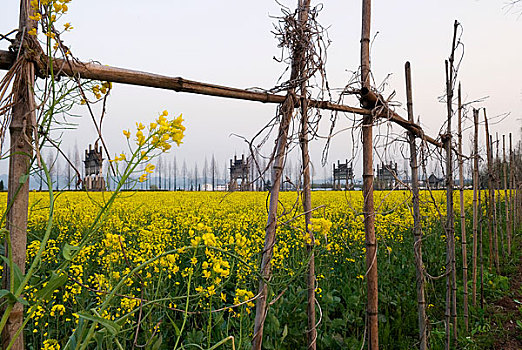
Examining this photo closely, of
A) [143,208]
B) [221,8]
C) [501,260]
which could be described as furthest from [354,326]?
[143,208]

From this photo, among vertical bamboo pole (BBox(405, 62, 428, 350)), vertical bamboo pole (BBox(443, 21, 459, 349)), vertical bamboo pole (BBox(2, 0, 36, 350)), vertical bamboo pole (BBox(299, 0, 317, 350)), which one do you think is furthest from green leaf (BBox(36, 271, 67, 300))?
vertical bamboo pole (BBox(443, 21, 459, 349))

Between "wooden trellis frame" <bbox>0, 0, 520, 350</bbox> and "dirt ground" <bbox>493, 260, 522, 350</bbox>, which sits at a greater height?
"wooden trellis frame" <bbox>0, 0, 520, 350</bbox>

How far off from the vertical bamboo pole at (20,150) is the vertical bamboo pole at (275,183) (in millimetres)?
857

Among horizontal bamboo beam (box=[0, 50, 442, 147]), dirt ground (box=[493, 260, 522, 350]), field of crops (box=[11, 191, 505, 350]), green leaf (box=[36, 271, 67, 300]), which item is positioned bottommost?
dirt ground (box=[493, 260, 522, 350])

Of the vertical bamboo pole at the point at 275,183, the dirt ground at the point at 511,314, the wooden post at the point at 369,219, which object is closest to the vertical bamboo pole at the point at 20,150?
the vertical bamboo pole at the point at 275,183

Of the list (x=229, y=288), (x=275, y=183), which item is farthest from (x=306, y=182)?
(x=229, y=288)

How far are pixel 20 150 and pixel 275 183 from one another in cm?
98

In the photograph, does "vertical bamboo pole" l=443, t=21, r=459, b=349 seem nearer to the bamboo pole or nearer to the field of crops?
the field of crops

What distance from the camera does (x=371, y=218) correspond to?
201cm

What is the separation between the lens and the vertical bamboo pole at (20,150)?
1.09 m

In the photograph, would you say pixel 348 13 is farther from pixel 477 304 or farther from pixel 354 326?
pixel 477 304

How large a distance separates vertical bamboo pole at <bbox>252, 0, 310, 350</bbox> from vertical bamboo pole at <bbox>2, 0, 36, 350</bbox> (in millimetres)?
857

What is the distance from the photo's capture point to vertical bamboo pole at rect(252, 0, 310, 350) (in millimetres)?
1566

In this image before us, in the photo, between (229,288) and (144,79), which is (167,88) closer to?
(144,79)
